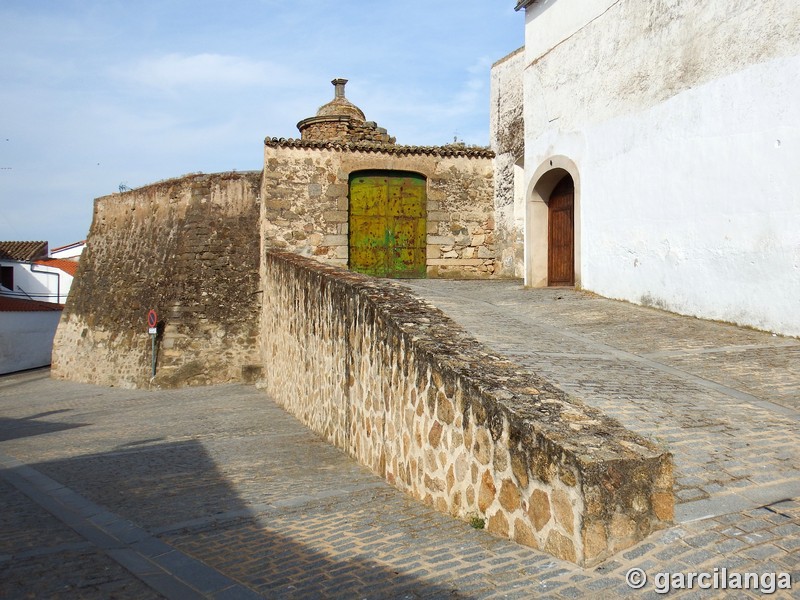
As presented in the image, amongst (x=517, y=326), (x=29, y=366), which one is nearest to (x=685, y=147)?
(x=517, y=326)

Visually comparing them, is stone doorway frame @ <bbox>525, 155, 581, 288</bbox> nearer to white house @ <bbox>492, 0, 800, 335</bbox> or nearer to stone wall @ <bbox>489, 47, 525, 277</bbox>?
white house @ <bbox>492, 0, 800, 335</bbox>

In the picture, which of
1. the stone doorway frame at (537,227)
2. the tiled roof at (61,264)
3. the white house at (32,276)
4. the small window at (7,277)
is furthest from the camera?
the tiled roof at (61,264)

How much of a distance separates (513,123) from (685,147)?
6.17 m

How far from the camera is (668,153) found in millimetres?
10047

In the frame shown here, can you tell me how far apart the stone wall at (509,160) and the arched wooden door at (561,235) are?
1.55m

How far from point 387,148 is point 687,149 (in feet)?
23.9

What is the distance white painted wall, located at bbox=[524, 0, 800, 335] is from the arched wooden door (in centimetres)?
84

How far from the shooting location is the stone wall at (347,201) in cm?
1470

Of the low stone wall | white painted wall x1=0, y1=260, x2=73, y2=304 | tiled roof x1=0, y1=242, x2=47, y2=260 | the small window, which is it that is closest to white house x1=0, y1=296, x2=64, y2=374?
the small window

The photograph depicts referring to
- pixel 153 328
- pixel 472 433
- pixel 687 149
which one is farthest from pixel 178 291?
pixel 472 433

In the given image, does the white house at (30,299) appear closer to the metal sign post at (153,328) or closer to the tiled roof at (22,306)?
the tiled roof at (22,306)

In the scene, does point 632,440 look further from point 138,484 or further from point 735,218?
point 735,218

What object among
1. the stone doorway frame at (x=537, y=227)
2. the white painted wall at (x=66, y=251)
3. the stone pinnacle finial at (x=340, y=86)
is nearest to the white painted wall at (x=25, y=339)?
the stone pinnacle finial at (x=340, y=86)

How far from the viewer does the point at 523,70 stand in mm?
14773
